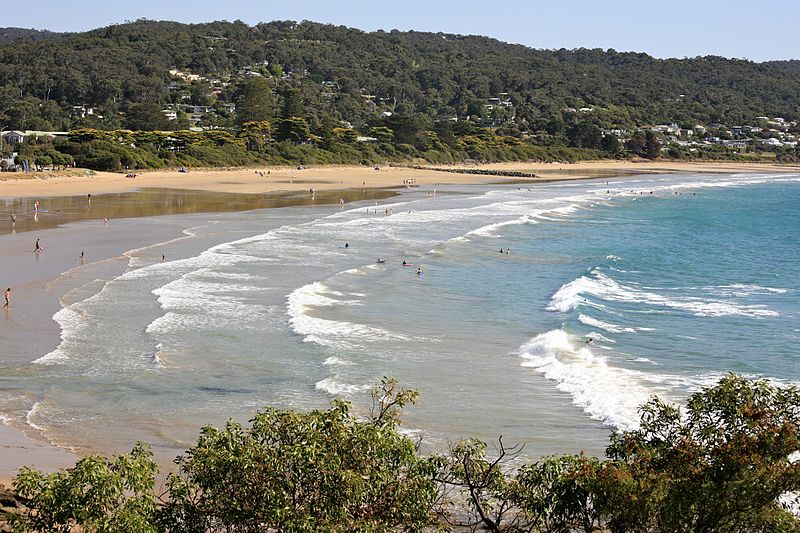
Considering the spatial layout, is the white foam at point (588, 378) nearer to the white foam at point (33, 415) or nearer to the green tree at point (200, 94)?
the white foam at point (33, 415)

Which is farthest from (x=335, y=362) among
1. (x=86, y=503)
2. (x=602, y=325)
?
(x=86, y=503)

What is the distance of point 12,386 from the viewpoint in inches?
799

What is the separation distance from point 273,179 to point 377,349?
65202 mm

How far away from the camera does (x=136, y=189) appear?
228ft

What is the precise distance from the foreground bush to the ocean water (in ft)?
24.1

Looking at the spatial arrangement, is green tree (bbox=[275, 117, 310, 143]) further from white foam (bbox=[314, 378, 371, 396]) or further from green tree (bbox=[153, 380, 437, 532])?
green tree (bbox=[153, 380, 437, 532])

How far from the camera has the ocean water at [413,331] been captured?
19328 mm

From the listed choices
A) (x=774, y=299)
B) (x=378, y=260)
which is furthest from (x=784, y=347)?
(x=378, y=260)

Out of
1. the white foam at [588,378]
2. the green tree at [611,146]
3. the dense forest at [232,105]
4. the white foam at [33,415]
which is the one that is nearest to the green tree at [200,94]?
the dense forest at [232,105]

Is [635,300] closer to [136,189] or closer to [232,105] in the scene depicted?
[136,189]

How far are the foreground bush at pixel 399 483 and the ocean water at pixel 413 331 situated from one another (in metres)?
7.36

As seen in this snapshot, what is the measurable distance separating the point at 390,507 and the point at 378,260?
31.4m

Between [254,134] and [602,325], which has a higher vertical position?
[254,134]

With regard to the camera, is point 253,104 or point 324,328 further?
point 253,104
